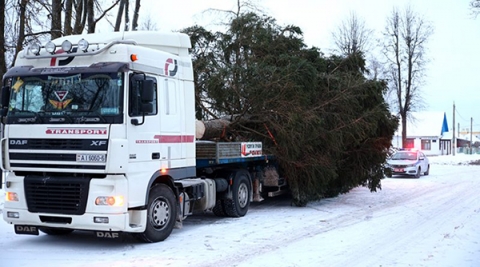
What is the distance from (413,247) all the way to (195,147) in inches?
175

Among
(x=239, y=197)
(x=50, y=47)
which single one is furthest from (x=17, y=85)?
(x=239, y=197)

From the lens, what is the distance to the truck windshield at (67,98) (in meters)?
8.37

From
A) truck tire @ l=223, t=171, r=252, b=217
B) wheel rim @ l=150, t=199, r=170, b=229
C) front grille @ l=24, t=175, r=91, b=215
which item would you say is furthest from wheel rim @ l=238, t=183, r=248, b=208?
front grille @ l=24, t=175, r=91, b=215

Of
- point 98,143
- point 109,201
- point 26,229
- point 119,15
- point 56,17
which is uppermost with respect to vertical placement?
point 119,15

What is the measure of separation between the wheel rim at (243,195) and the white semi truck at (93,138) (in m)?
2.67

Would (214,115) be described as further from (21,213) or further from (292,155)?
(21,213)

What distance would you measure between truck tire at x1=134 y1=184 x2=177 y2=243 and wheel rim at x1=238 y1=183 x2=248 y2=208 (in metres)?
2.80

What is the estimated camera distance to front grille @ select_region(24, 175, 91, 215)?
328 inches

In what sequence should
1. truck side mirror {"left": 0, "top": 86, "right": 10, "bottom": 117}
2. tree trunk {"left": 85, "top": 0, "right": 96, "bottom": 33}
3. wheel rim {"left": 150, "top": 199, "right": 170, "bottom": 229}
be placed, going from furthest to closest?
tree trunk {"left": 85, "top": 0, "right": 96, "bottom": 33} → wheel rim {"left": 150, "top": 199, "right": 170, "bottom": 229} → truck side mirror {"left": 0, "top": 86, "right": 10, "bottom": 117}

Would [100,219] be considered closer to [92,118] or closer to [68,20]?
[92,118]

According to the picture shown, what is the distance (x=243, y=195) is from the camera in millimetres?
12469

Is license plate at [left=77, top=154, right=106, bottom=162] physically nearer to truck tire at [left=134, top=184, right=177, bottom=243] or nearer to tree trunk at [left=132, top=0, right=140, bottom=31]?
truck tire at [left=134, top=184, right=177, bottom=243]

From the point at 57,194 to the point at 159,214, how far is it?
5.73 ft

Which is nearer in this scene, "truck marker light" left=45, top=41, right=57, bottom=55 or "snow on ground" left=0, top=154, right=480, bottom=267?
"snow on ground" left=0, top=154, right=480, bottom=267
